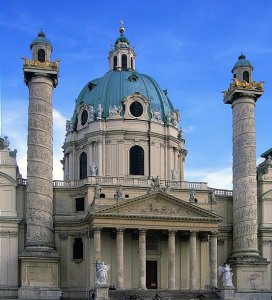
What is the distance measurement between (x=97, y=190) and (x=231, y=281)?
43.1 ft

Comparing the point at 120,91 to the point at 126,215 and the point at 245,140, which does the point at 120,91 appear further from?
the point at 126,215

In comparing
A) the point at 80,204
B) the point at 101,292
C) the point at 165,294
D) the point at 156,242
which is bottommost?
the point at 165,294

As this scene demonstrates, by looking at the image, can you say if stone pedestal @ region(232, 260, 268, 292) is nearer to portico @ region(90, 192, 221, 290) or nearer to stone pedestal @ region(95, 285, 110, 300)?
portico @ region(90, 192, 221, 290)

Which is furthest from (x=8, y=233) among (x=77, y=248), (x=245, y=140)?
(x=245, y=140)

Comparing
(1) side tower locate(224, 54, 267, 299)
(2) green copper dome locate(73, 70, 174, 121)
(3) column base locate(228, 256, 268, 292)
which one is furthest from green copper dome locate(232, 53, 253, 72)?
(3) column base locate(228, 256, 268, 292)

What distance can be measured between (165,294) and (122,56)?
27.2 metres

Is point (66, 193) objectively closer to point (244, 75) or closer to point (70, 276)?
point (70, 276)

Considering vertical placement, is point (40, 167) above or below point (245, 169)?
below

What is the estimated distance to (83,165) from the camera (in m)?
67.4

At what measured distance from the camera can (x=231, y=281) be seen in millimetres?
55312

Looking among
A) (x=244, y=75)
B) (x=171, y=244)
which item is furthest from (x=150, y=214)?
(x=244, y=75)

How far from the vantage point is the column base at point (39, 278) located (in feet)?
178

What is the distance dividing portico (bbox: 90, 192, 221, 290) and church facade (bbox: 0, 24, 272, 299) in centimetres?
8

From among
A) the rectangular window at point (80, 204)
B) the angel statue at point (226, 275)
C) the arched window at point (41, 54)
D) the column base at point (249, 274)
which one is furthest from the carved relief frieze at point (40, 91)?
the column base at point (249, 274)
